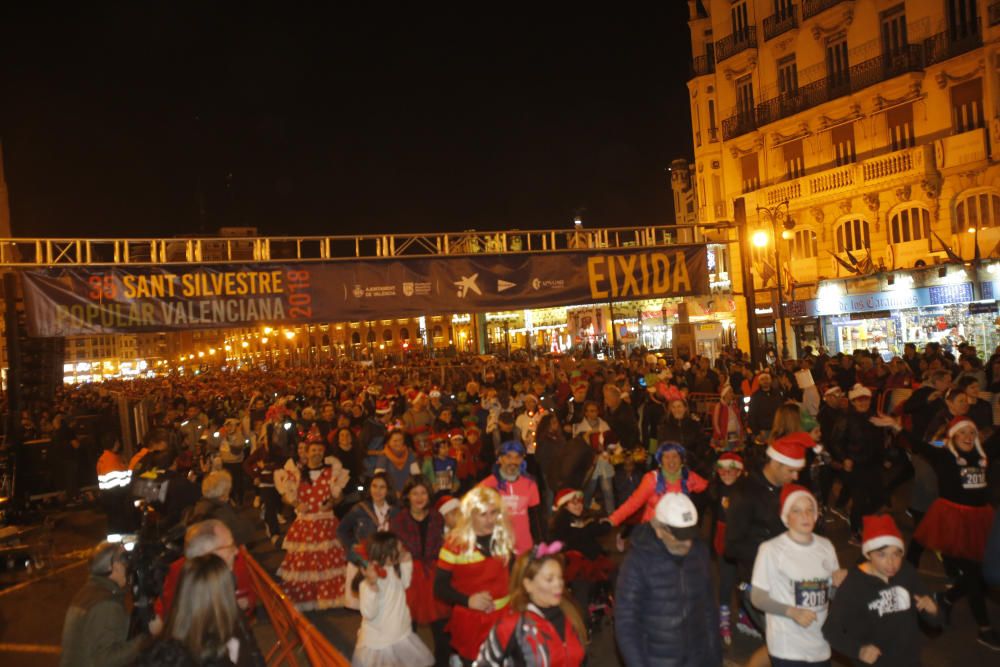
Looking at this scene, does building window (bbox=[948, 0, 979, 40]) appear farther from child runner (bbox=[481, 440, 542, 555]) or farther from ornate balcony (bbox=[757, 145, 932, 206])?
child runner (bbox=[481, 440, 542, 555])

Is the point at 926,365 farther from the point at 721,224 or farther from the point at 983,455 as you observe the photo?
the point at 983,455

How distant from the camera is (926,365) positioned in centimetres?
1218

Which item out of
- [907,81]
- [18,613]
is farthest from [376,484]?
[907,81]

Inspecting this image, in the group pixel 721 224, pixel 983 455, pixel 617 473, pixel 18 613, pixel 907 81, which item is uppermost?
pixel 907 81

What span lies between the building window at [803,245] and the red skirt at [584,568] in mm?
24860

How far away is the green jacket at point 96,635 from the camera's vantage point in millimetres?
3738

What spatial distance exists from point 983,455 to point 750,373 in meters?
8.61

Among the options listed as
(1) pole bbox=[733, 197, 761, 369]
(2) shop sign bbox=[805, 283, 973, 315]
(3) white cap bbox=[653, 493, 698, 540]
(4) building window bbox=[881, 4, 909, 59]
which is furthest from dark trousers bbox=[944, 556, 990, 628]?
(4) building window bbox=[881, 4, 909, 59]

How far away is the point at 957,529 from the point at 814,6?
2744 centimetres

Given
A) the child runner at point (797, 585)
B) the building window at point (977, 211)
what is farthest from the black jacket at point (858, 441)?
the building window at point (977, 211)

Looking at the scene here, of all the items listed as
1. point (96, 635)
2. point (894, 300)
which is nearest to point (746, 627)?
point (96, 635)

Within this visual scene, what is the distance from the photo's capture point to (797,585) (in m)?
3.85

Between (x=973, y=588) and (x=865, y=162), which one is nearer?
(x=973, y=588)

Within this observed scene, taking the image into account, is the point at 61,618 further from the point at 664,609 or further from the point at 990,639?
the point at 990,639
